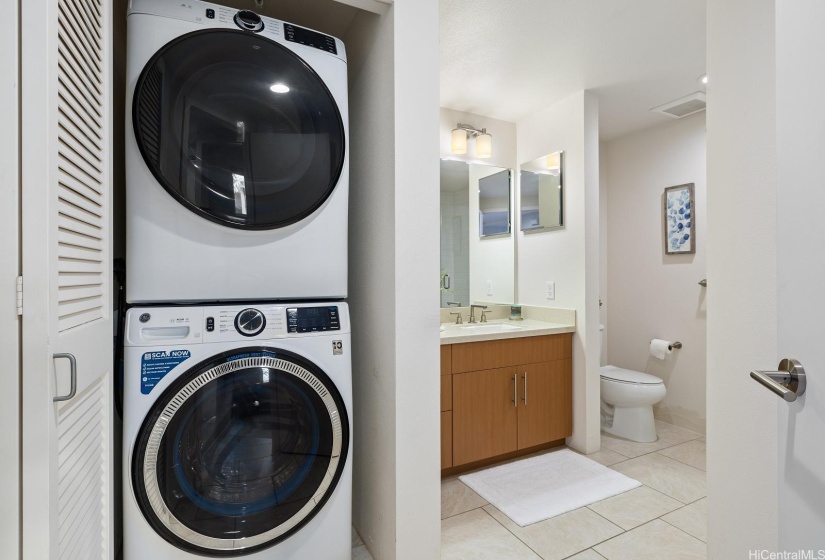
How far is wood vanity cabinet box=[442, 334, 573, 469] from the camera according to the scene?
2426 millimetres

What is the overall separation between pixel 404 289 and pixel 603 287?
10.1ft

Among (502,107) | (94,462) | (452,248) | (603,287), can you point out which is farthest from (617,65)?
(94,462)

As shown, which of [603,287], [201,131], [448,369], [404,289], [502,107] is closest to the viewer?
[201,131]

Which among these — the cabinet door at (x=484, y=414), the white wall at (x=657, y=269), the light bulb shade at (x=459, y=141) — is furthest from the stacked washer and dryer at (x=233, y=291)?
the white wall at (x=657, y=269)

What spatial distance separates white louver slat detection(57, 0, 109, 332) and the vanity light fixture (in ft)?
7.43

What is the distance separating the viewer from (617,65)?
2.49 metres

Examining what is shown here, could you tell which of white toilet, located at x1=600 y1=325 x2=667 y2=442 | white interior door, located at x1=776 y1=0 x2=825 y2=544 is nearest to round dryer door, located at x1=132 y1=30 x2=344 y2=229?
white interior door, located at x1=776 y1=0 x2=825 y2=544

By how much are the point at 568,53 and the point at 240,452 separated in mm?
2583

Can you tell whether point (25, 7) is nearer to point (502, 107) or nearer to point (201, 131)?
point (201, 131)

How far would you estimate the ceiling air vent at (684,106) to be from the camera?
2865 millimetres

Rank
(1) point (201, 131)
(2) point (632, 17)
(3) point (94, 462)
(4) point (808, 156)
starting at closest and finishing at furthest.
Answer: (4) point (808, 156)
(3) point (94, 462)
(1) point (201, 131)
(2) point (632, 17)

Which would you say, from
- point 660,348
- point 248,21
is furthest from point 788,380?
point 660,348

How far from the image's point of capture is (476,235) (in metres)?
3.28

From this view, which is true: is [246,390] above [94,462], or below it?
above
